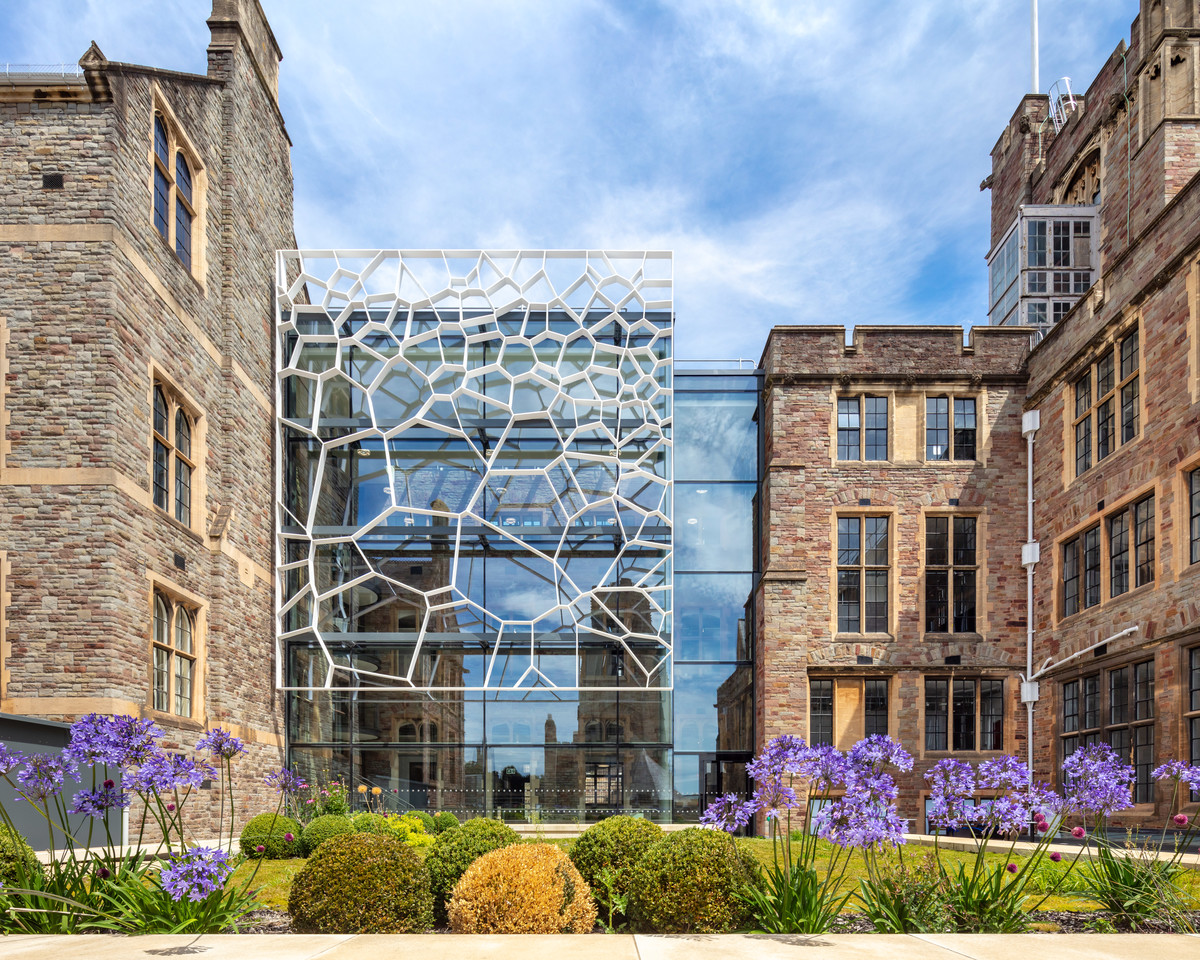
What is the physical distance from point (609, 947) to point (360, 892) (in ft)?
7.61

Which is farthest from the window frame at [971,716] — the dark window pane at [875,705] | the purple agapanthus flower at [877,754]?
the purple agapanthus flower at [877,754]

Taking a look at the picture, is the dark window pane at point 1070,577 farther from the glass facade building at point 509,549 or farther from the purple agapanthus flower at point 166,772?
the purple agapanthus flower at point 166,772

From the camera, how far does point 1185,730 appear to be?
1767 centimetres

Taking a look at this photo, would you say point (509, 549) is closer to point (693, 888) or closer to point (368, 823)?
point (368, 823)

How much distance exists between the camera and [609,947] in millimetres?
7684

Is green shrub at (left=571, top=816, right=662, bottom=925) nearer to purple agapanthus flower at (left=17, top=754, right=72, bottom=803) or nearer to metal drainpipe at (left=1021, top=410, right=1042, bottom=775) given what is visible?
purple agapanthus flower at (left=17, top=754, right=72, bottom=803)

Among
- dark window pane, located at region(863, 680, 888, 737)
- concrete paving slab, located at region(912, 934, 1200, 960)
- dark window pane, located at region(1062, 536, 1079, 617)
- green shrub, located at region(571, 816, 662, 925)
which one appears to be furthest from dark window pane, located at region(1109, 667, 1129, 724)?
concrete paving slab, located at region(912, 934, 1200, 960)

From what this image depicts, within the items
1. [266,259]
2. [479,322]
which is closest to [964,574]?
[479,322]

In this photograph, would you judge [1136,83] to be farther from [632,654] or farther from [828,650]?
[632,654]

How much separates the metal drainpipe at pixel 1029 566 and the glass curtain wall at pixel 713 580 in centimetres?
649

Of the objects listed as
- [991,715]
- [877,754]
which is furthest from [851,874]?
[991,715]

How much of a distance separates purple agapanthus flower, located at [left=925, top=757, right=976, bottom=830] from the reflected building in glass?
1683cm

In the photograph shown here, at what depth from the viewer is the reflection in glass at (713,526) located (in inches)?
1074

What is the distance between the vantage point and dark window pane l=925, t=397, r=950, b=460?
86.6 feet
